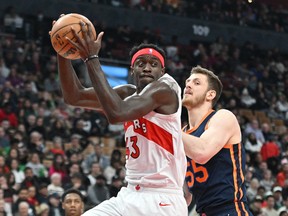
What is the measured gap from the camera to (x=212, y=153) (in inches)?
228

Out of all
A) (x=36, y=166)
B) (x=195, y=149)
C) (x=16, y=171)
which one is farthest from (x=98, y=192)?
(x=195, y=149)

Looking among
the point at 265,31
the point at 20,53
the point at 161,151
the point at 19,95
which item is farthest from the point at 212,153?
the point at 265,31

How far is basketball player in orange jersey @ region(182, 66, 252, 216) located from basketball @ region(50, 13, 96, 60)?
1.25 m

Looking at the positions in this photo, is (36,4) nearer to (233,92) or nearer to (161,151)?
(233,92)

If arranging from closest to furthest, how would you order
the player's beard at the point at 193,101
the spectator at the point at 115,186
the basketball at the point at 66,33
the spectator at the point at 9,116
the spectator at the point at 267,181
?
1. the basketball at the point at 66,33
2. the player's beard at the point at 193,101
3. the spectator at the point at 115,186
4. the spectator at the point at 9,116
5. the spectator at the point at 267,181

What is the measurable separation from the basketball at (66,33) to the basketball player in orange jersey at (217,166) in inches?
49.4

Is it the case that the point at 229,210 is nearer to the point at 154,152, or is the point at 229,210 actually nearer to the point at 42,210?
the point at 154,152

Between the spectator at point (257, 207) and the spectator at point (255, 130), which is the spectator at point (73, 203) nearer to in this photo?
the spectator at point (257, 207)

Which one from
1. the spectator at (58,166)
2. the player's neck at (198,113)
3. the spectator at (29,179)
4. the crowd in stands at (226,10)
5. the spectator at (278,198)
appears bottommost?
the spectator at (278,198)

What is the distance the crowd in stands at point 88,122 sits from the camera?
492 inches

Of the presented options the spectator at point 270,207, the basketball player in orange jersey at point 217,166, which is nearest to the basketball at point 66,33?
the basketball player in orange jersey at point 217,166

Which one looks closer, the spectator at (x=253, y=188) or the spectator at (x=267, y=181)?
the spectator at (x=253, y=188)

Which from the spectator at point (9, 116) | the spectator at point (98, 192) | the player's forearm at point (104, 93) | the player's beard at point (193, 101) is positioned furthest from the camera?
the spectator at point (9, 116)

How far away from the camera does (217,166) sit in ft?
19.4
